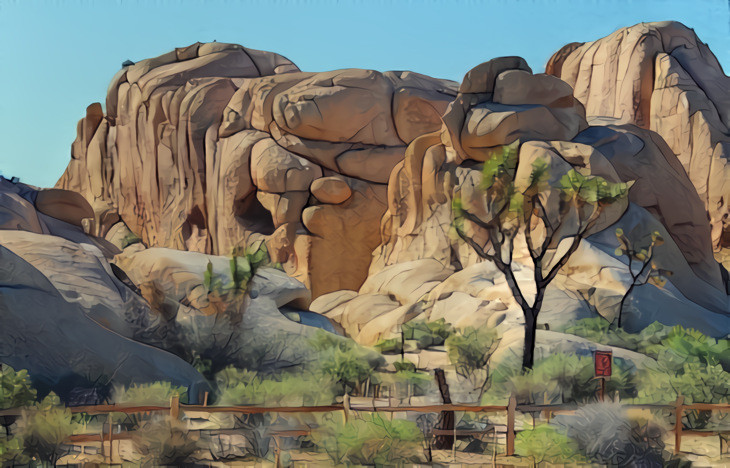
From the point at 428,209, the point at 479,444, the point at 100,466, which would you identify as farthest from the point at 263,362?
the point at 428,209

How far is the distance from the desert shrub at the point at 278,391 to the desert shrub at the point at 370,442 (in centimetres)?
332

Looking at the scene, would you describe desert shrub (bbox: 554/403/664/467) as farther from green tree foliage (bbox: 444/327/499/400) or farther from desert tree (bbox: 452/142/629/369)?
green tree foliage (bbox: 444/327/499/400)

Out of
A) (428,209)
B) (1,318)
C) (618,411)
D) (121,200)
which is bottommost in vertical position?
(618,411)

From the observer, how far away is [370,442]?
1034 cm

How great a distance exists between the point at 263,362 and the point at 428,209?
11431 mm

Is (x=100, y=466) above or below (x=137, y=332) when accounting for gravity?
below

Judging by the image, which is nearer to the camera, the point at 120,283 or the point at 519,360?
the point at 519,360

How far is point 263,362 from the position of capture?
1881 centimetres

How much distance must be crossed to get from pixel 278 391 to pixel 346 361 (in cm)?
263

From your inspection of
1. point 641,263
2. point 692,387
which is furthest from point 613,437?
point 641,263

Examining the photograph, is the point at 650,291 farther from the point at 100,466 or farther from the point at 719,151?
the point at 100,466

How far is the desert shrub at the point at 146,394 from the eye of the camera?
12.9 meters

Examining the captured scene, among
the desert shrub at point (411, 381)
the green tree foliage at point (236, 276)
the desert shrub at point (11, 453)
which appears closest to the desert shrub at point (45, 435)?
the desert shrub at point (11, 453)

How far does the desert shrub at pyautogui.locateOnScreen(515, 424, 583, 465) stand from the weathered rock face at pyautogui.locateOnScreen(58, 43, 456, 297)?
869 inches
